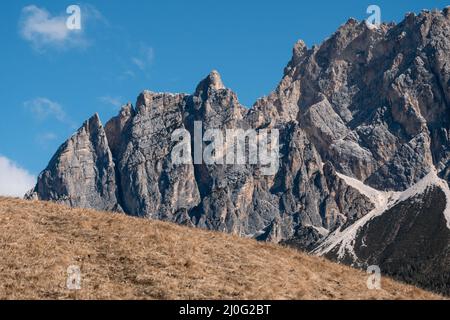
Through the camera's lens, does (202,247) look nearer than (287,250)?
Yes

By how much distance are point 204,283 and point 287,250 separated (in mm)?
10586

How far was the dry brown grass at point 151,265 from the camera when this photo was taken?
29000 mm

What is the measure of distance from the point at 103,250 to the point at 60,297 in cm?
681

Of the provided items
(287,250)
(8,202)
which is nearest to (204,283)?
(287,250)

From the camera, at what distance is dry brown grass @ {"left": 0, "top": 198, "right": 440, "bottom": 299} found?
95.1 ft

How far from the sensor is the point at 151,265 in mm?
32312

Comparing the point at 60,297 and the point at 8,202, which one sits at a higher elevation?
the point at 8,202
